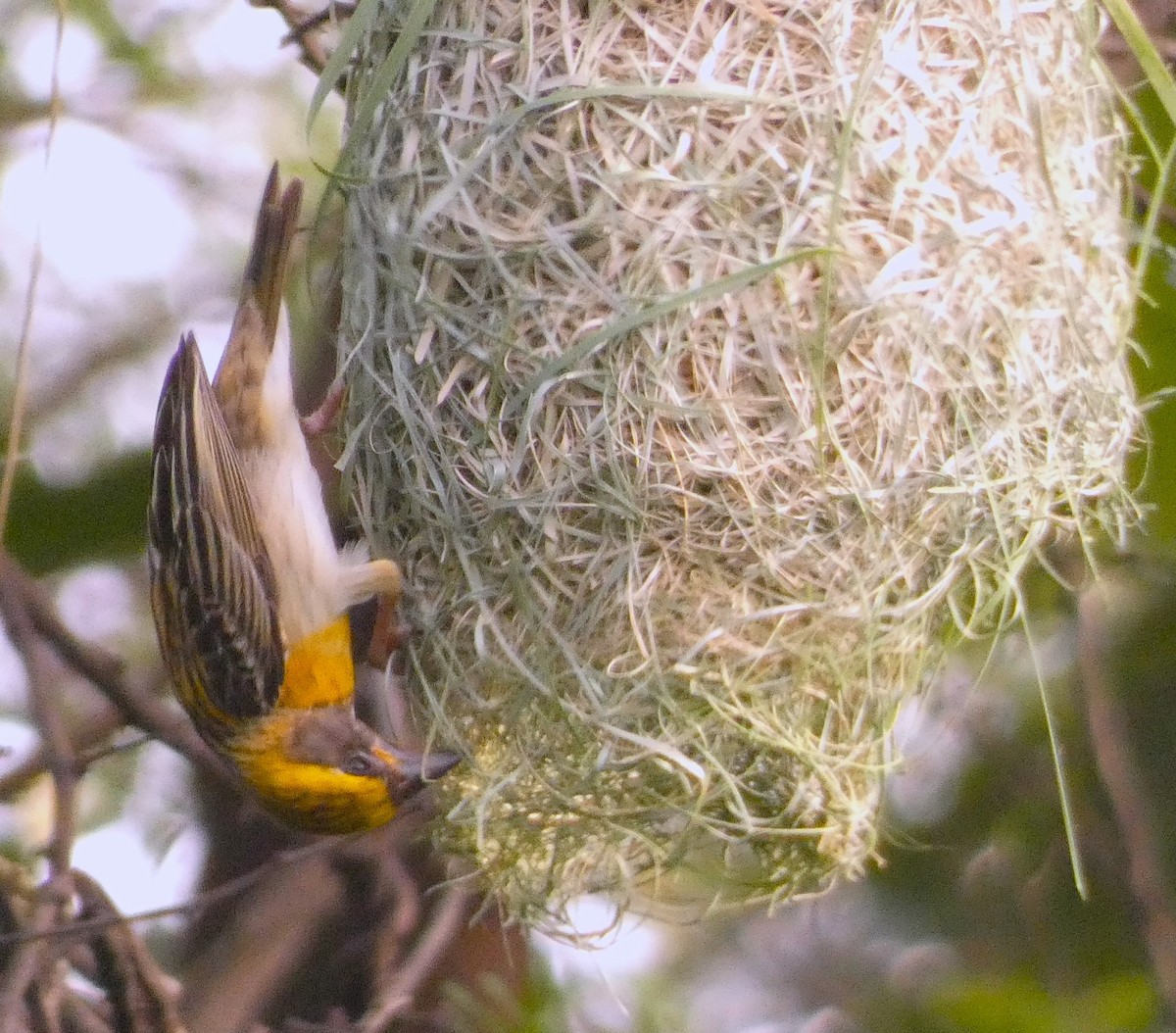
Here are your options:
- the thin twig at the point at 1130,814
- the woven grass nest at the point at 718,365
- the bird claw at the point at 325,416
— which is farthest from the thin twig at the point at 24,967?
the thin twig at the point at 1130,814

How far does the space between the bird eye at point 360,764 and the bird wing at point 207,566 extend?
166 mm

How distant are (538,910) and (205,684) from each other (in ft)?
1.96

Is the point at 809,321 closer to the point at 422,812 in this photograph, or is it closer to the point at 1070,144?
the point at 1070,144

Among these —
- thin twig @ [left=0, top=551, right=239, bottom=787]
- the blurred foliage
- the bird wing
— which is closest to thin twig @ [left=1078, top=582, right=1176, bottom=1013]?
the bird wing

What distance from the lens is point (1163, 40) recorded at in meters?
1.92

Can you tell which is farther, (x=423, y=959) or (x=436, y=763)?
(x=423, y=959)

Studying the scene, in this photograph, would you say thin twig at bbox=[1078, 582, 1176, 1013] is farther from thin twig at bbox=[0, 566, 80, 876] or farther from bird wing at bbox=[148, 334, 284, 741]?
thin twig at bbox=[0, 566, 80, 876]

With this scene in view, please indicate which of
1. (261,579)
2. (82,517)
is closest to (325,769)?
(261,579)

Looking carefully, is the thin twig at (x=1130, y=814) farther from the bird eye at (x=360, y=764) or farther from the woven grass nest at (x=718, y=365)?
the bird eye at (x=360, y=764)

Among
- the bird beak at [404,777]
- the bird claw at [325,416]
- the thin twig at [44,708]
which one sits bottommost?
the bird beak at [404,777]

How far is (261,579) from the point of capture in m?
1.87

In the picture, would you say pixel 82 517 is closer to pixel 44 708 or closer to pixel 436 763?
pixel 44 708

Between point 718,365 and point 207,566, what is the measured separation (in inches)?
33.6

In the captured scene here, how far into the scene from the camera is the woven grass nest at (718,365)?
128cm
